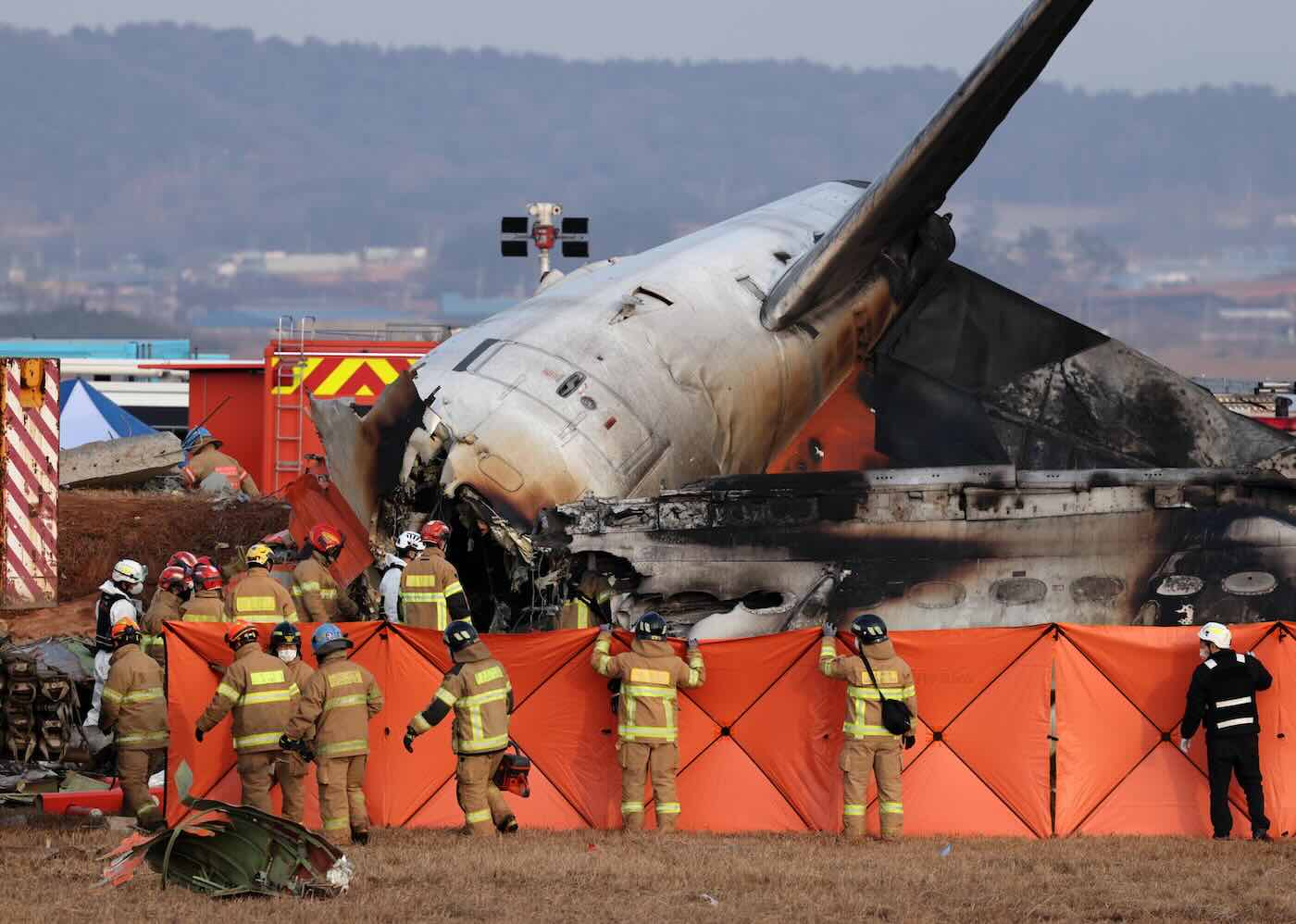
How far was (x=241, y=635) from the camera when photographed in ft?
43.7

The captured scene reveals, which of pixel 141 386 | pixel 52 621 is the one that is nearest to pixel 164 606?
pixel 52 621

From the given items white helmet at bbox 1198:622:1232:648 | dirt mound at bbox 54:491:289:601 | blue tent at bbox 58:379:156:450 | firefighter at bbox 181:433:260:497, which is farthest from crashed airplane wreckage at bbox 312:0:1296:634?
blue tent at bbox 58:379:156:450

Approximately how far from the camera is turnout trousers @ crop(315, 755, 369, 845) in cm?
1298

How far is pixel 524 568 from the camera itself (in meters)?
16.0

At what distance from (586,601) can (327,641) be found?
3.65m

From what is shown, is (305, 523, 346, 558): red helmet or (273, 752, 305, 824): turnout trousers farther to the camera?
(305, 523, 346, 558): red helmet

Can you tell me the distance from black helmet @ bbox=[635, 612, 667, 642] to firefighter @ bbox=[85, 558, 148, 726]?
422 cm

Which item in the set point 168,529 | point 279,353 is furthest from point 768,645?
point 279,353

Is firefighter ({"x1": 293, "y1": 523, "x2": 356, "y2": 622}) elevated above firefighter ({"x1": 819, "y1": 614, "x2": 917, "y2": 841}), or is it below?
above

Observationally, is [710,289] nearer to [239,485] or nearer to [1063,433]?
[1063,433]

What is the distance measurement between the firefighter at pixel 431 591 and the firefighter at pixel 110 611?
2298mm

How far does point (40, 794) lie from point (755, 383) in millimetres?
8808

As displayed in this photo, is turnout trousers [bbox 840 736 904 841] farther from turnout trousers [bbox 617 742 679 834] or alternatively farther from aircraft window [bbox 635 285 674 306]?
aircraft window [bbox 635 285 674 306]

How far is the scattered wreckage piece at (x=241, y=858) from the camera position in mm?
11219
